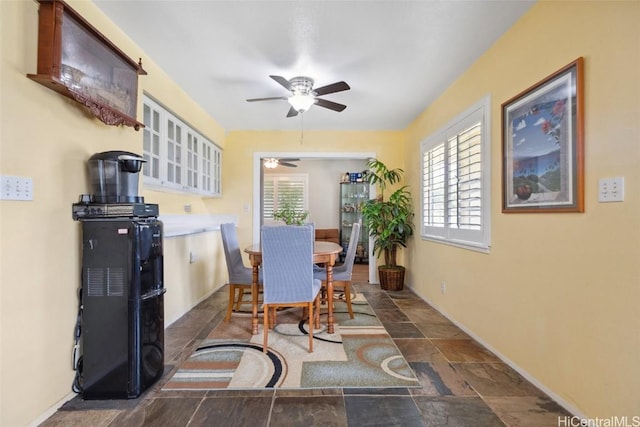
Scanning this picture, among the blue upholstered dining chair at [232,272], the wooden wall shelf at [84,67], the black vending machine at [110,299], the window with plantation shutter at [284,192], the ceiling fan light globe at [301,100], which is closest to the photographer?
the wooden wall shelf at [84,67]

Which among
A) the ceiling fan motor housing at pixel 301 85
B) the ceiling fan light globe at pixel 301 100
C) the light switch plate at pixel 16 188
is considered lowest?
the light switch plate at pixel 16 188

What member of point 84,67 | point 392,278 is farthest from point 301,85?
point 392,278

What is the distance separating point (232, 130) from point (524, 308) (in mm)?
4167

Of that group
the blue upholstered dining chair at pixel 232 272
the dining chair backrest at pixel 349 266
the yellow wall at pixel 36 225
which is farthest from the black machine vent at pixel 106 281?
the dining chair backrest at pixel 349 266

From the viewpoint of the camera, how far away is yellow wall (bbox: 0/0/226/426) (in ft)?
4.41

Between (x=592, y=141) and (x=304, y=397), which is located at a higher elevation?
(x=592, y=141)

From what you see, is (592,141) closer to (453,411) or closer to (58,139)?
(453,411)

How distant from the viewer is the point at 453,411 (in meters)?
1.59

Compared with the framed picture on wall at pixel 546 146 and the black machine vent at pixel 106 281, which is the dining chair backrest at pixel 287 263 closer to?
the black machine vent at pixel 106 281

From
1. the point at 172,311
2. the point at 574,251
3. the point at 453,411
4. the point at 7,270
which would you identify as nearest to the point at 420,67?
the point at 574,251

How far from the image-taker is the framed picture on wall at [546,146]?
151cm

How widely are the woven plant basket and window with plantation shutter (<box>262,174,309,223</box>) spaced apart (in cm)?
322
